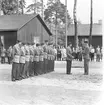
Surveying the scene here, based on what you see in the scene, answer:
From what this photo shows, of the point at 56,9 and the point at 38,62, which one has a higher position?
the point at 56,9

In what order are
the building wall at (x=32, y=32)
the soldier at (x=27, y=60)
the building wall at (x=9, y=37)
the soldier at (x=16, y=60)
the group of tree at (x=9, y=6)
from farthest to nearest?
the group of tree at (x=9, y=6)
the building wall at (x=32, y=32)
the building wall at (x=9, y=37)
the soldier at (x=27, y=60)
the soldier at (x=16, y=60)

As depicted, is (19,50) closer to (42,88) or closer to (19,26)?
(42,88)

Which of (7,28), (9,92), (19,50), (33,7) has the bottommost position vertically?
(9,92)

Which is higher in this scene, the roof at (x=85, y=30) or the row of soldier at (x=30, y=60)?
the roof at (x=85, y=30)

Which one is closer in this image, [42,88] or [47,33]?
[42,88]

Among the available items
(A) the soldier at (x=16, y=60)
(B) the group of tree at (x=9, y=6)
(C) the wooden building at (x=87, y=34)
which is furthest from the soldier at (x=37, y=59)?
(C) the wooden building at (x=87, y=34)

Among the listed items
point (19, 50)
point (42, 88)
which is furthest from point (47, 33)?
point (42, 88)

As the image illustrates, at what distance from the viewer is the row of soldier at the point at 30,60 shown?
44.9ft

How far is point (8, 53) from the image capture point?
26188 millimetres

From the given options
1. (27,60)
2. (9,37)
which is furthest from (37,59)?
(9,37)

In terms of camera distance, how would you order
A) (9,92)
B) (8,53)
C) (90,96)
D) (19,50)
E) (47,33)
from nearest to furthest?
1. (90,96)
2. (9,92)
3. (19,50)
4. (8,53)
5. (47,33)

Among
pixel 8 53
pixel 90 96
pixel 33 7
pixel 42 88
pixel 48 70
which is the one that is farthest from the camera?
pixel 33 7

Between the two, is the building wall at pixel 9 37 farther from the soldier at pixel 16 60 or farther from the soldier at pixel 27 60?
the soldier at pixel 16 60

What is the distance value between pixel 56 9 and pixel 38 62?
5194cm
